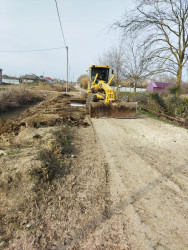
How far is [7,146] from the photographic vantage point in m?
4.07

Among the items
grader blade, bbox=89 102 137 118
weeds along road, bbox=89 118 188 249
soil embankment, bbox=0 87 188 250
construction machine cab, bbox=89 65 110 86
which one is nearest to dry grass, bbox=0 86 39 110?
construction machine cab, bbox=89 65 110 86

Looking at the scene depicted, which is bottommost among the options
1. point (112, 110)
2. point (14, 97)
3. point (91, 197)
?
point (91, 197)

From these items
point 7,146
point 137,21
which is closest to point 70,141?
point 7,146

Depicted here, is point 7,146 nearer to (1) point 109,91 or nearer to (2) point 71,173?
(2) point 71,173

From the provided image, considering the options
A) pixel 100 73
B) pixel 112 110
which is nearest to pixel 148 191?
pixel 112 110

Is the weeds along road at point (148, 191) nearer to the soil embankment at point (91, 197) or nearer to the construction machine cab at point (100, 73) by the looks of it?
the soil embankment at point (91, 197)

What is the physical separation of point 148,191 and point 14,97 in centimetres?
1586

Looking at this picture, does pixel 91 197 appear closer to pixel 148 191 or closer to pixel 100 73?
pixel 148 191

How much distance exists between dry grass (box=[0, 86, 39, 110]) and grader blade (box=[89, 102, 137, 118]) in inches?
328


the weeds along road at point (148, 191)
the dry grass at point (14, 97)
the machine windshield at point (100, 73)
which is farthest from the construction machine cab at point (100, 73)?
the weeds along road at point (148, 191)

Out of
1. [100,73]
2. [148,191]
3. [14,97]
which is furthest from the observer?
[14,97]

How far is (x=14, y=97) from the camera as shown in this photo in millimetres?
15625

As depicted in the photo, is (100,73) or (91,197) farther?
(100,73)

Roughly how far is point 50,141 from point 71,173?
1.27 meters
